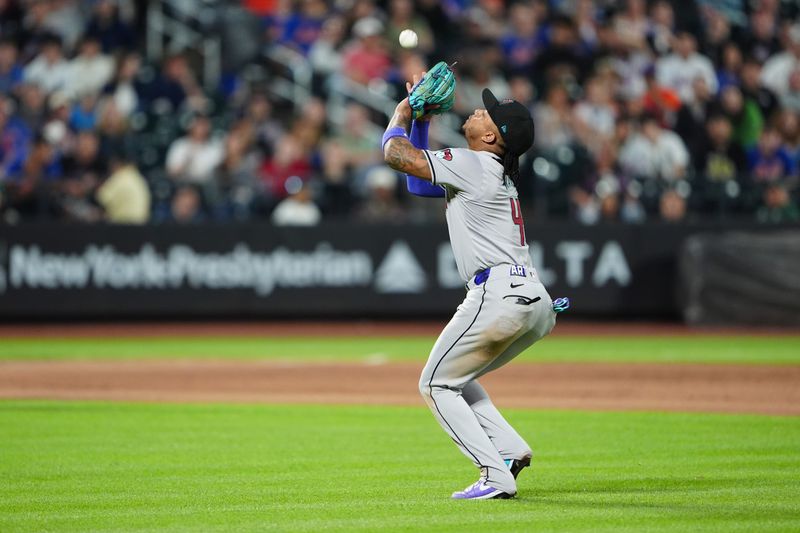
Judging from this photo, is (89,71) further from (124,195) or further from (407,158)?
(407,158)

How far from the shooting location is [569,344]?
57.2ft

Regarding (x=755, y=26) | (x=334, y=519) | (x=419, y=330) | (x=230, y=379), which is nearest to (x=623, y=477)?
(x=334, y=519)

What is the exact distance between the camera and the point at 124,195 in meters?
18.6

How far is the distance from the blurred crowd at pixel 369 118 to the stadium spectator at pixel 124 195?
27mm

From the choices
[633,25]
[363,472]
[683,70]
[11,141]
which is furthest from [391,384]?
[633,25]

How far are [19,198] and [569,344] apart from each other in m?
8.44

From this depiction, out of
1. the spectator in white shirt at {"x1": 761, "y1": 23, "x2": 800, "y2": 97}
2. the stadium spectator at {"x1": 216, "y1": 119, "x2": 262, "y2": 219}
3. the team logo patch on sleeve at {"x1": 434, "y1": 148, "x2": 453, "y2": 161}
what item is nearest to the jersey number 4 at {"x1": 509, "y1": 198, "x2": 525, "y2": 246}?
the team logo patch on sleeve at {"x1": 434, "y1": 148, "x2": 453, "y2": 161}

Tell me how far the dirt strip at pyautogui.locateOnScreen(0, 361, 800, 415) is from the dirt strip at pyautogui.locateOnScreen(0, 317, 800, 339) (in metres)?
3.69

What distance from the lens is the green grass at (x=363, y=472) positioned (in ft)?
20.3

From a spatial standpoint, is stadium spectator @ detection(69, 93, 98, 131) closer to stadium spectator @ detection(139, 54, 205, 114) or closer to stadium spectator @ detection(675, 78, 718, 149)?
stadium spectator @ detection(139, 54, 205, 114)

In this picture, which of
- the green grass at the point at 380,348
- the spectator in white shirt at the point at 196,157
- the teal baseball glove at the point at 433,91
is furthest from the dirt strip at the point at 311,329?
the teal baseball glove at the point at 433,91

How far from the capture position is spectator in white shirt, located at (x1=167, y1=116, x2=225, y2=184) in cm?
1872

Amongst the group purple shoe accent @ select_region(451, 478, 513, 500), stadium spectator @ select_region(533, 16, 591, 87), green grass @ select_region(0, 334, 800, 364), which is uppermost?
stadium spectator @ select_region(533, 16, 591, 87)

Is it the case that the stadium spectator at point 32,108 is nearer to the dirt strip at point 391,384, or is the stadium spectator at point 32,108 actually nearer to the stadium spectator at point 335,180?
the stadium spectator at point 335,180
